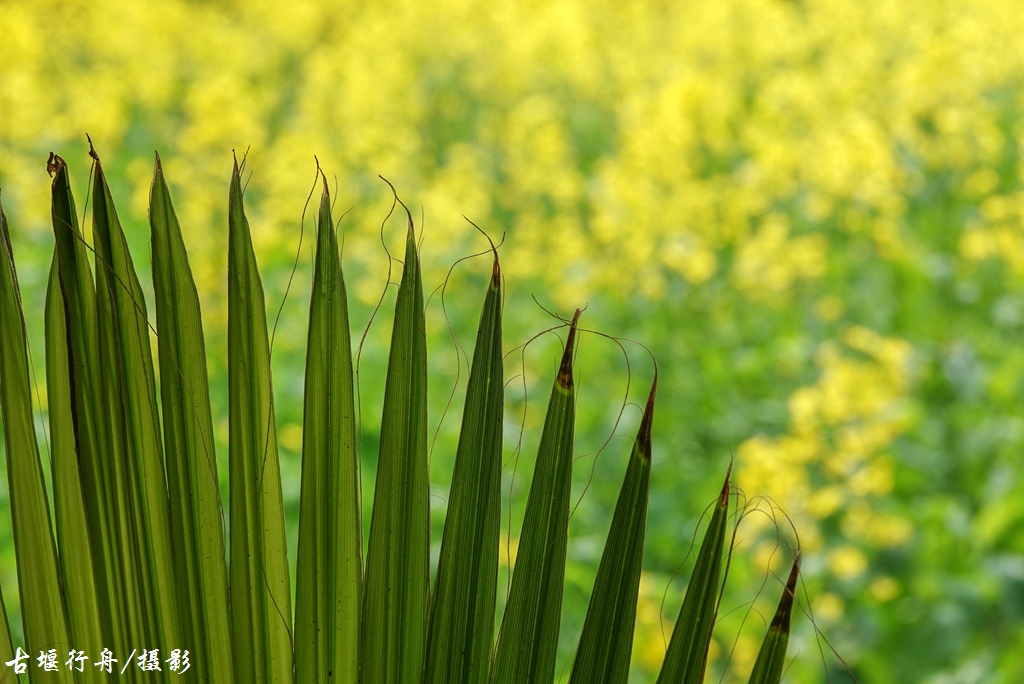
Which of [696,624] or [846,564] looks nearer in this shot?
[696,624]

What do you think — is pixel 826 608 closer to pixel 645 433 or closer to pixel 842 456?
pixel 842 456

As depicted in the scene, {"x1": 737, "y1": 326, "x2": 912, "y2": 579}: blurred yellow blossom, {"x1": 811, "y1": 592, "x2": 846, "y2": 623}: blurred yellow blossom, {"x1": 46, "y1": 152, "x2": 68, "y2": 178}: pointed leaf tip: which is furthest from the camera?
{"x1": 737, "y1": 326, "x2": 912, "y2": 579}: blurred yellow blossom

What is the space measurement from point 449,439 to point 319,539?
1738 mm

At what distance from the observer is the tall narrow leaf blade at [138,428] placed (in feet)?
1.21

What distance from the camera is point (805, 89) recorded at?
332cm

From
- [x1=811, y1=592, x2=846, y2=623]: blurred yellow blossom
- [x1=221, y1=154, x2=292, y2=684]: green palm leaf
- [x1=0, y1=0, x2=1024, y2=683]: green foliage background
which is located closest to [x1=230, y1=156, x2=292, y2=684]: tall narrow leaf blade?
[x1=221, y1=154, x2=292, y2=684]: green palm leaf

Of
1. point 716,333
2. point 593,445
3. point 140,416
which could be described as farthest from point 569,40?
point 140,416

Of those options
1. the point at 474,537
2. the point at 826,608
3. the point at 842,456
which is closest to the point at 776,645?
the point at 474,537

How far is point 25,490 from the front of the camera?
368mm

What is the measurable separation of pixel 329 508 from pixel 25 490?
12cm

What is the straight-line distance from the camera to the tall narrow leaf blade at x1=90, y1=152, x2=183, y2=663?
368mm

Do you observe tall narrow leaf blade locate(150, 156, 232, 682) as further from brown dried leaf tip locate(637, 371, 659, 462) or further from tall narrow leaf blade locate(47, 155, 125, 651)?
brown dried leaf tip locate(637, 371, 659, 462)

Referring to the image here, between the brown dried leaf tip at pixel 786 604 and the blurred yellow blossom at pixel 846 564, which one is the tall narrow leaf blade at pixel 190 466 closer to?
the brown dried leaf tip at pixel 786 604

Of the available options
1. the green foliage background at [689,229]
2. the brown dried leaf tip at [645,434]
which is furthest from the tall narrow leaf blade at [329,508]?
the green foliage background at [689,229]
